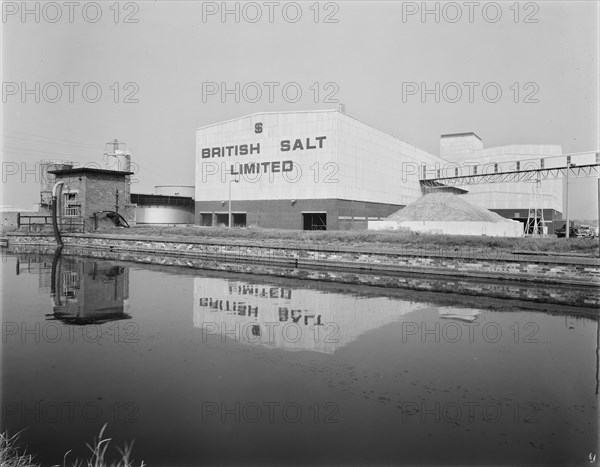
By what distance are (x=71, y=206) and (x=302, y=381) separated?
1407 inches

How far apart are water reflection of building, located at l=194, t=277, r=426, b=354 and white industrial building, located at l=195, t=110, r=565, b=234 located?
22737 millimetres

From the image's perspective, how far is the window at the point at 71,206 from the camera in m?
35.7

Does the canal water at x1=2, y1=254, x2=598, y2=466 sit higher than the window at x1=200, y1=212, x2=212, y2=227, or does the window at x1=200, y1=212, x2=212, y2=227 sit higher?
the window at x1=200, y1=212, x2=212, y2=227

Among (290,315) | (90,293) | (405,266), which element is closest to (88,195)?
(90,293)

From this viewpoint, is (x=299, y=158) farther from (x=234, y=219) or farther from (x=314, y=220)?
(x=234, y=219)

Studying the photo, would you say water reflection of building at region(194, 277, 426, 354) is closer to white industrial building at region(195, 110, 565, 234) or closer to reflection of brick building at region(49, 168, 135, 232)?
white industrial building at region(195, 110, 565, 234)

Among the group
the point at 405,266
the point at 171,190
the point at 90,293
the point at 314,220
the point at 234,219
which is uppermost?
the point at 171,190

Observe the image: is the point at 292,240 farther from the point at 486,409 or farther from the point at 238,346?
the point at 486,409

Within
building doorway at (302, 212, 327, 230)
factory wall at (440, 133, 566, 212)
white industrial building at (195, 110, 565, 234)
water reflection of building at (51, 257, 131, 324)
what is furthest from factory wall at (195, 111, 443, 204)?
water reflection of building at (51, 257, 131, 324)

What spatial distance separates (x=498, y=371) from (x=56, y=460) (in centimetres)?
627

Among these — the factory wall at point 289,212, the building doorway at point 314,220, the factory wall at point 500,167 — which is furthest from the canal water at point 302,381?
the factory wall at point 500,167

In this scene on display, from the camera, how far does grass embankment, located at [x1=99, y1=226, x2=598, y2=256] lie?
19.7m

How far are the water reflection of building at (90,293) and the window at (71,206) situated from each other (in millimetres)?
16766

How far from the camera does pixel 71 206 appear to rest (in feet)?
119
